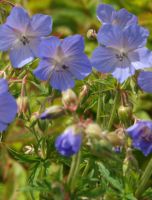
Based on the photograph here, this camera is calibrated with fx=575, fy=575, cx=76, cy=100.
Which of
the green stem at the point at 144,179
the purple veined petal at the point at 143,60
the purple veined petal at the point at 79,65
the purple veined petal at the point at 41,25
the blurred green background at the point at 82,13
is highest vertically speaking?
the purple veined petal at the point at 41,25

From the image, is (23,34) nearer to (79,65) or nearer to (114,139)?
(79,65)

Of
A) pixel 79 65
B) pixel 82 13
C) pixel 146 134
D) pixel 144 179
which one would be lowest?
pixel 82 13

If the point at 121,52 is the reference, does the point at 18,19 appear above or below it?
above

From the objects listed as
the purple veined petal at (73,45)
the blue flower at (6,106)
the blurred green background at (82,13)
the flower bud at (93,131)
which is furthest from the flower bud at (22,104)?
the blurred green background at (82,13)

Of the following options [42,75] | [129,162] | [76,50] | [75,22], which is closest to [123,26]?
[76,50]

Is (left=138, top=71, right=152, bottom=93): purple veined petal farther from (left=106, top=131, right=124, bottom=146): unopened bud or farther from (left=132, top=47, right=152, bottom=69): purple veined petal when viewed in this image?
(left=106, top=131, right=124, bottom=146): unopened bud

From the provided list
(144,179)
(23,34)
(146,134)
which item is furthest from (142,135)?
(23,34)

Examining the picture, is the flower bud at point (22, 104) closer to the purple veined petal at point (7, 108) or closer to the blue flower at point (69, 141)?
the purple veined petal at point (7, 108)
